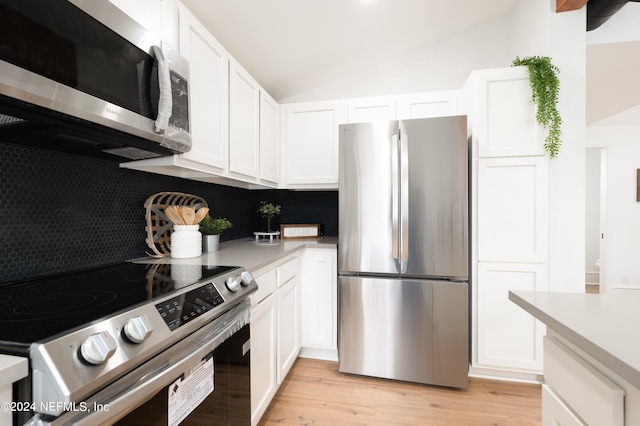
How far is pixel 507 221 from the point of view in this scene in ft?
6.75

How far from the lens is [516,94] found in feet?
6.70

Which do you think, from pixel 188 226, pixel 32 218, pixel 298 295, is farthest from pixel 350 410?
pixel 32 218

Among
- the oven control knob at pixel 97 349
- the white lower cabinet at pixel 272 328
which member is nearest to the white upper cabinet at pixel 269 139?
the white lower cabinet at pixel 272 328

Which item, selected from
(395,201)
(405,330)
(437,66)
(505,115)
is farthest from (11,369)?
(437,66)

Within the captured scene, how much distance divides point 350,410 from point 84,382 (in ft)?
5.37

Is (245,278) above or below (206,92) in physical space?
below

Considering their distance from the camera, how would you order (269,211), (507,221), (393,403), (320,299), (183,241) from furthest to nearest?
1. (269,211)
2. (320,299)
3. (507,221)
4. (393,403)
5. (183,241)

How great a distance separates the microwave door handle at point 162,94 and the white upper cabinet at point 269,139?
3.71ft

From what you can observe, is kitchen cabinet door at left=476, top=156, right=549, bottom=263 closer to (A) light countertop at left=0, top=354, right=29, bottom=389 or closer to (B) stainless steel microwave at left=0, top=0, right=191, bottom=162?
(B) stainless steel microwave at left=0, top=0, right=191, bottom=162

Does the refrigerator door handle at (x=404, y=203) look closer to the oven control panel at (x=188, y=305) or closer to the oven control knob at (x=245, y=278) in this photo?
the oven control knob at (x=245, y=278)

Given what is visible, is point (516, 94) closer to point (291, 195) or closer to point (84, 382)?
point (291, 195)

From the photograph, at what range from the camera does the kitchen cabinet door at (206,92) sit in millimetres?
1385

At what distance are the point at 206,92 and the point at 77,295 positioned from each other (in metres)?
1.12

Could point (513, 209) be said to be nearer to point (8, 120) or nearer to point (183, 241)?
point (183, 241)
